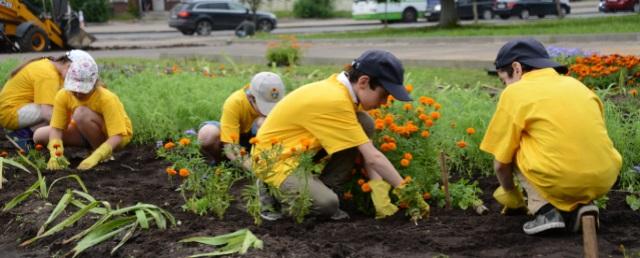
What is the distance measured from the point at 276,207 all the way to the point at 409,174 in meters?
0.79

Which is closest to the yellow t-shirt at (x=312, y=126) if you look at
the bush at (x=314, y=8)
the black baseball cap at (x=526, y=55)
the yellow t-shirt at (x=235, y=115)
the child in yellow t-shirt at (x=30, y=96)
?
the black baseball cap at (x=526, y=55)

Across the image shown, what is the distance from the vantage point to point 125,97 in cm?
896

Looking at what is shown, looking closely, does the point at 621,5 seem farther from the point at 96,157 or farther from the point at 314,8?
the point at 96,157

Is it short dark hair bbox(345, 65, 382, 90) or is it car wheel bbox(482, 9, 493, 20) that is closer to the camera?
short dark hair bbox(345, 65, 382, 90)

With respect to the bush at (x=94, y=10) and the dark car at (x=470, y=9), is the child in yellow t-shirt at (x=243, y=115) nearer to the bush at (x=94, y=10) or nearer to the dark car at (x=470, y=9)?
the dark car at (x=470, y=9)

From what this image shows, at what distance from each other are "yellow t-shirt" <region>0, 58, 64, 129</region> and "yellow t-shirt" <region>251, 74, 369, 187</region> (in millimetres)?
3085

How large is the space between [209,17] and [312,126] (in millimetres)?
29628

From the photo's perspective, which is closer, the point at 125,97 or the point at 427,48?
the point at 125,97

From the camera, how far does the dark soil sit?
14.4ft

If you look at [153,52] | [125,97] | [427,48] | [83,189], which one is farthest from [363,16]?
[83,189]

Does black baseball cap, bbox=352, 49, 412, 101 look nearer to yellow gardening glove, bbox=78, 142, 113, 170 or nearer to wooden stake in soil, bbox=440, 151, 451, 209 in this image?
wooden stake in soil, bbox=440, 151, 451, 209

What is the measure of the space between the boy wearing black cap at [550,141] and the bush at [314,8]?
44140mm

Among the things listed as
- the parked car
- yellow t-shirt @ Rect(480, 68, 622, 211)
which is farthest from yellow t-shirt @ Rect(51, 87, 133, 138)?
the parked car

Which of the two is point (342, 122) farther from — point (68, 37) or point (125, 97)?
point (68, 37)
